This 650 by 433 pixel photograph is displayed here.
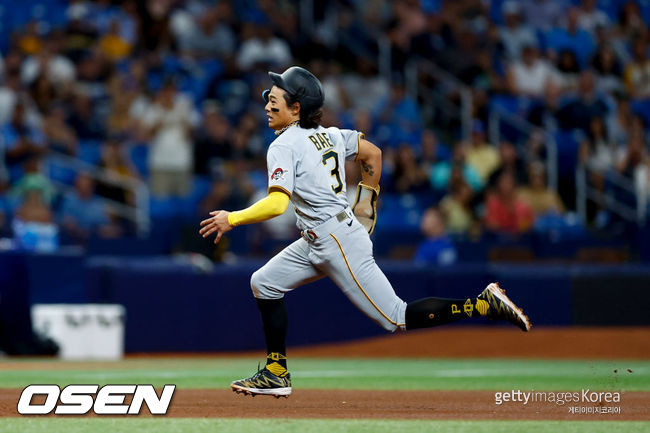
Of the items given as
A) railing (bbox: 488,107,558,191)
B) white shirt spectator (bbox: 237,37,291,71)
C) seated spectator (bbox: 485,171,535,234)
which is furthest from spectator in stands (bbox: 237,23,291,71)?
seated spectator (bbox: 485,171,535,234)

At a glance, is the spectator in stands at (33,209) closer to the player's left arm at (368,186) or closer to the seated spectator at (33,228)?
the seated spectator at (33,228)

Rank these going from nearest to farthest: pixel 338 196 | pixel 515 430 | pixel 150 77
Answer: pixel 515 430 < pixel 338 196 < pixel 150 77

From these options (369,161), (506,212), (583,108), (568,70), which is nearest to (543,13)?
(568,70)

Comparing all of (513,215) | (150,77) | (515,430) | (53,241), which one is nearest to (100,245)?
(53,241)

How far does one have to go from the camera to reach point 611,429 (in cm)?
562

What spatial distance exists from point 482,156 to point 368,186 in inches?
385

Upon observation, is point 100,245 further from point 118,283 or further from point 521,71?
point 521,71

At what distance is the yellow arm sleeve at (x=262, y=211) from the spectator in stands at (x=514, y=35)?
14120mm

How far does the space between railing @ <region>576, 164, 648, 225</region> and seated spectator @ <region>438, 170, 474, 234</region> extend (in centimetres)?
226

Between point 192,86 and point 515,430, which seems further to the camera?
point 192,86

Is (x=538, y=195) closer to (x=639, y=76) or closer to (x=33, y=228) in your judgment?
(x=639, y=76)

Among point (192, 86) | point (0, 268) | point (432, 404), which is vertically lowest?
point (432, 404)

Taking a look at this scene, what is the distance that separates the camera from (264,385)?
6.92 m

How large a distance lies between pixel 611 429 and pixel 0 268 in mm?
8340
